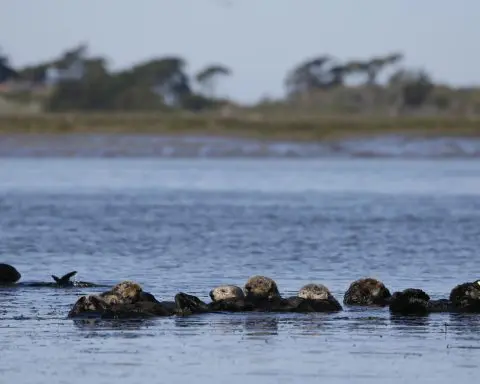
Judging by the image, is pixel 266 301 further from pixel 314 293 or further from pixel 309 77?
pixel 309 77

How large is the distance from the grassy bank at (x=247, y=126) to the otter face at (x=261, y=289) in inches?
3443

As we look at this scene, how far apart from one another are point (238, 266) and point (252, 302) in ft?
27.8

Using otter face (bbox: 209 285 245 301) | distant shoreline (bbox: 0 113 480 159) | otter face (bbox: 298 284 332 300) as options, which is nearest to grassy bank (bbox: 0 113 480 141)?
distant shoreline (bbox: 0 113 480 159)

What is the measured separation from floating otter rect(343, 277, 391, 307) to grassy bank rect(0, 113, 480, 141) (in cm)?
8715

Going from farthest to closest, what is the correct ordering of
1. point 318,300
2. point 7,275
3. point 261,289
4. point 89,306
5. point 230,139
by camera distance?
1. point 230,139
2. point 7,275
3. point 261,289
4. point 318,300
5. point 89,306

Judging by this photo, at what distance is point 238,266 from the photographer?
33844mm

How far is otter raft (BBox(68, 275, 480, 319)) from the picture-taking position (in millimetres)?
24125

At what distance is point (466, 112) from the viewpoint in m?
152

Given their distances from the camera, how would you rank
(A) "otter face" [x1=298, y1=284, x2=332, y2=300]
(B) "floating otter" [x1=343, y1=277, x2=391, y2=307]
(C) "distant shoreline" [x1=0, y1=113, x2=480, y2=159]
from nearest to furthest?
(A) "otter face" [x1=298, y1=284, x2=332, y2=300]
(B) "floating otter" [x1=343, y1=277, x2=391, y2=307]
(C) "distant shoreline" [x1=0, y1=113, x2=480, y2=159]

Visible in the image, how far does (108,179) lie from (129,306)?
61.7 m

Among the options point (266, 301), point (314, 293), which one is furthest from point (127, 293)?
point (314, 293)

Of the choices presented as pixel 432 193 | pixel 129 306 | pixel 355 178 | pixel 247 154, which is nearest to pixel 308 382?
pixel 129 306

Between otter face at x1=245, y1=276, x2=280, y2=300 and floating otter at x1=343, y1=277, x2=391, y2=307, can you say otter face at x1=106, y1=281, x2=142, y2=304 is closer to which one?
otter face at x1=245, y1=276, x2=280, y2=300

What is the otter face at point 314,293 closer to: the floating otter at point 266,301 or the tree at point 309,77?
the floating otter at point 266,301
